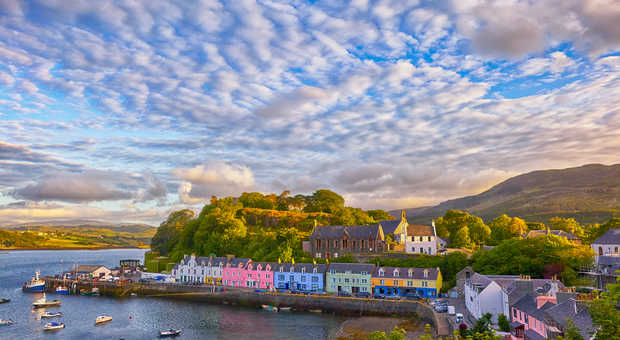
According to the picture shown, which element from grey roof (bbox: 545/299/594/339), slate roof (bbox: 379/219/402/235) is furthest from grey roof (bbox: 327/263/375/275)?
grey roof (bbox: 545/299/594/339)

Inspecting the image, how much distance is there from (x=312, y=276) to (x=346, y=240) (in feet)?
42.8

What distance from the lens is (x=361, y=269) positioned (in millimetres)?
67438

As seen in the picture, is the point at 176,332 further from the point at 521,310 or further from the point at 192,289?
the point at 521,310

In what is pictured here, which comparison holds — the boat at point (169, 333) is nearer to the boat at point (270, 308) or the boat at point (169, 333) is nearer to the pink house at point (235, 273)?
the boat at point (270, 308)

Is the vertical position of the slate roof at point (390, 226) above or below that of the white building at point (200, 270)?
above

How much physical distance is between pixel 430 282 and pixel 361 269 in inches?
445

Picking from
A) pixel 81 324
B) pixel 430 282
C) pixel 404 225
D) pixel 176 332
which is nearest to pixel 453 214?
pixel 404 225

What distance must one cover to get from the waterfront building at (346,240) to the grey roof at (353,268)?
9.72 metres

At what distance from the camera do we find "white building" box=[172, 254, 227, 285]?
261 feet

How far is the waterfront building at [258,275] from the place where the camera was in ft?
242

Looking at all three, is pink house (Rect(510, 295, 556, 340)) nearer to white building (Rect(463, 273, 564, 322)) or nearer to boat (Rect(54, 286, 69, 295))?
white building (Rect(463, 273, 564, 322))

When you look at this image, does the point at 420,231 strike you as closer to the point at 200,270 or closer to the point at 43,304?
the point at 200,270

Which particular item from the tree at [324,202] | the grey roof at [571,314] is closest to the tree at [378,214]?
the tree at [324,202]

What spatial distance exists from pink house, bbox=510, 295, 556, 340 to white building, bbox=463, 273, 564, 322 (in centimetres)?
162
